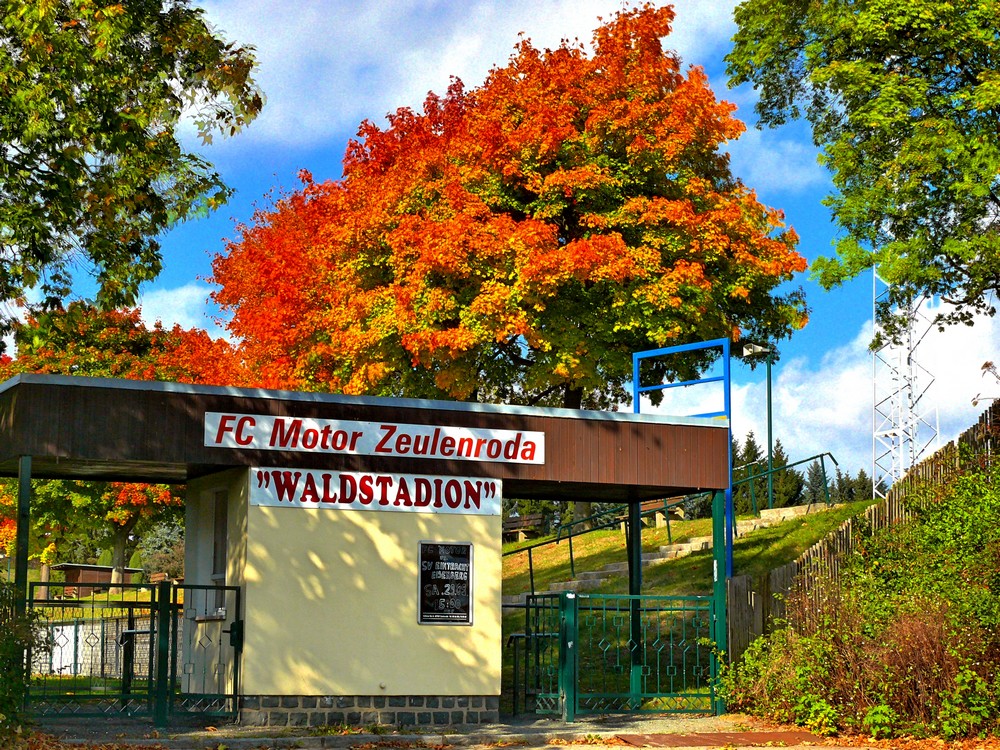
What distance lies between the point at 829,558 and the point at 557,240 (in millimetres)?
11276

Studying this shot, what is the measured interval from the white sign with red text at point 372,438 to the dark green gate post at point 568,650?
1.81 meters

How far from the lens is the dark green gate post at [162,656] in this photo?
1388 centimetres

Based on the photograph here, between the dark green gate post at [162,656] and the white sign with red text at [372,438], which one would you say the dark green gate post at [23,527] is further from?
the white sign with red text at [372,438]

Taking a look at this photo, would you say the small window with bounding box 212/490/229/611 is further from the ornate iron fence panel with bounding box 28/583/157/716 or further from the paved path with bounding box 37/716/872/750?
the paved path with bounding box 37/716/872/750

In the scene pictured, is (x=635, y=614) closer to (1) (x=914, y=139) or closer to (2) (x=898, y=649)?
(2) (x=898, y=649)

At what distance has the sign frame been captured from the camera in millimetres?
15172

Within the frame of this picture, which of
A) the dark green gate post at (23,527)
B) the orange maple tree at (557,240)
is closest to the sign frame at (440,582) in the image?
the dark green gate post at (23,527)

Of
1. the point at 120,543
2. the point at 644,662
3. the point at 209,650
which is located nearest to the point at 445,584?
the point at 209,650

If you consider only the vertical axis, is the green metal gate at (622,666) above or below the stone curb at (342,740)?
above

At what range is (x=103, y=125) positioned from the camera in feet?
53.3

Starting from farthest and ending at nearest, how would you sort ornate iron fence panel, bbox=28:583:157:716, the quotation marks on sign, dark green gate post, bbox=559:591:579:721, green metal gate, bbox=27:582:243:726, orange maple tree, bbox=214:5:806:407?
orange maple tree, bbox=214:5:806:407 → dark green gate post, bbox=559:591:579:721 → the quotation marks on sign → green metal gate, bbox=27:582:243:726 → ornate iron fence panel, bbox=28:583:157:716

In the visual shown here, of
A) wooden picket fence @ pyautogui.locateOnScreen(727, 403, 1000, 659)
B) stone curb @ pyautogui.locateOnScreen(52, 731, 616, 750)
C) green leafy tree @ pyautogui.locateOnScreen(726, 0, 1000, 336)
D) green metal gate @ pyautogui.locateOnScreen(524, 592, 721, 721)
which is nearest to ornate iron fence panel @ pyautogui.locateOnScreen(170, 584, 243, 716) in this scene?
stone curb @ pyautogui.locateOnScreen(52, 731, 616, 750)

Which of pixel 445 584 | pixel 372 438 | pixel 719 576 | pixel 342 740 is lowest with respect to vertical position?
pixel 342 740

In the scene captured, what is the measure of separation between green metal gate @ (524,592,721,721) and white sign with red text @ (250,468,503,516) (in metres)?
1.73
